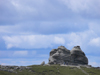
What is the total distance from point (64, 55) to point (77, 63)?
1345 centimetres

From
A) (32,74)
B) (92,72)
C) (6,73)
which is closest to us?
(6,73)

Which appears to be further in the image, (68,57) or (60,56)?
(68,57)

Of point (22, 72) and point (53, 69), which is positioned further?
point (53, 69)

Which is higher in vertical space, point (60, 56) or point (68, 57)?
point (60, 56)

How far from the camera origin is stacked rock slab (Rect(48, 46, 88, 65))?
5827 inches

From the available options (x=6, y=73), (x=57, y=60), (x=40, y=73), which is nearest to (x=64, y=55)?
(x=57, y=60)

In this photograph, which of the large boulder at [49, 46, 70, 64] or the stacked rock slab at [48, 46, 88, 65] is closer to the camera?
the large boulder at [49, 46, 70, 64]

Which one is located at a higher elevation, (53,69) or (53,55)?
(53,55)

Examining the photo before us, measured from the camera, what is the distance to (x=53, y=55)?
15062 cm

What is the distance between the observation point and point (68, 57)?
14950cm

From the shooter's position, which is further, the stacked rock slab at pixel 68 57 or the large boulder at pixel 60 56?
the stacked rock slab at pixel 68 57

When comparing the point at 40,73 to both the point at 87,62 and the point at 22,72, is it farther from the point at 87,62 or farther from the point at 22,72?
the point at 87,62

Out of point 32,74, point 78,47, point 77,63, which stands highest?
point 78,47

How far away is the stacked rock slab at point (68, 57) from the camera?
486ft
